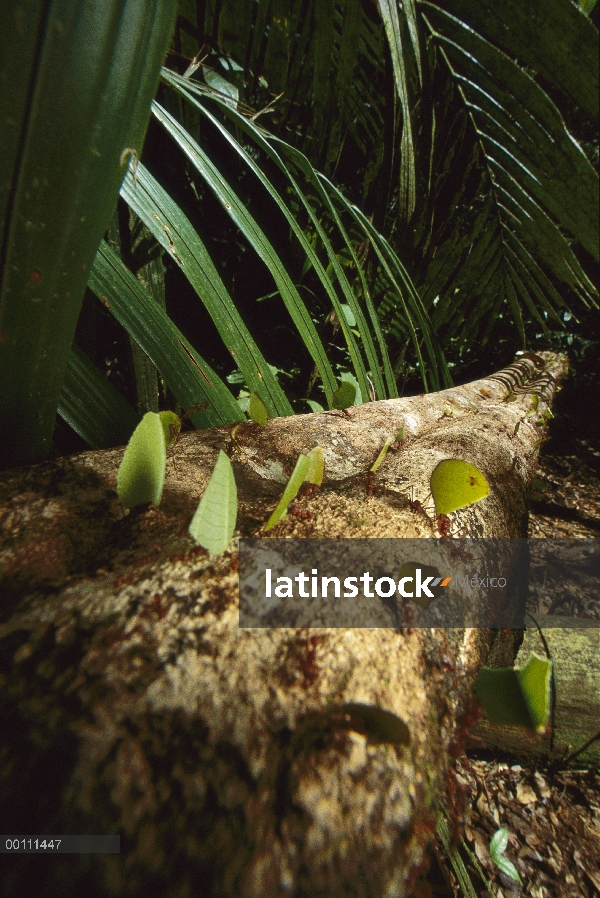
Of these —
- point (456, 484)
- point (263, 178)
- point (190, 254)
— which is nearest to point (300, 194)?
point (263, 178)

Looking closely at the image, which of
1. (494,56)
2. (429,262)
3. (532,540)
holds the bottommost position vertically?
(532,540)

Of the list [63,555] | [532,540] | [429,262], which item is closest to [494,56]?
[63,555]

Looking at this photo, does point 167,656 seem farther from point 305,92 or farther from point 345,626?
point 305,92

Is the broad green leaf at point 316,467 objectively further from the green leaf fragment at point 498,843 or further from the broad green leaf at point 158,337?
the green leaf fragment at point 498,843

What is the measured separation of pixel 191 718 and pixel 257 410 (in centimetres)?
50

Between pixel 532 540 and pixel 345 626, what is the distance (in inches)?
68.4

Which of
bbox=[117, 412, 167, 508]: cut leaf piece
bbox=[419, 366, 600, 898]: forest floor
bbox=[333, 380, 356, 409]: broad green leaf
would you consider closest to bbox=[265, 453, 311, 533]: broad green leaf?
bbox=[117, 412, 167, 508]: cut leaf piece

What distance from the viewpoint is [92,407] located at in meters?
0.58

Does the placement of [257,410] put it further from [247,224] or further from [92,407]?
[247,224]

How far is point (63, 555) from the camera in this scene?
0.33m

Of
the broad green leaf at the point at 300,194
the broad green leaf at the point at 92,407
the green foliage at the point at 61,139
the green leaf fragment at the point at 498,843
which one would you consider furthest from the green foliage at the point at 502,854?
the green foliage at the point at 61,139

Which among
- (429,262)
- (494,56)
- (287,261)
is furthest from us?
(287,261)

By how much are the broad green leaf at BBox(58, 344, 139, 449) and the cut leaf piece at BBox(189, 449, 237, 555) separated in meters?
0.34

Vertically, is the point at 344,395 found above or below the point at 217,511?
above
